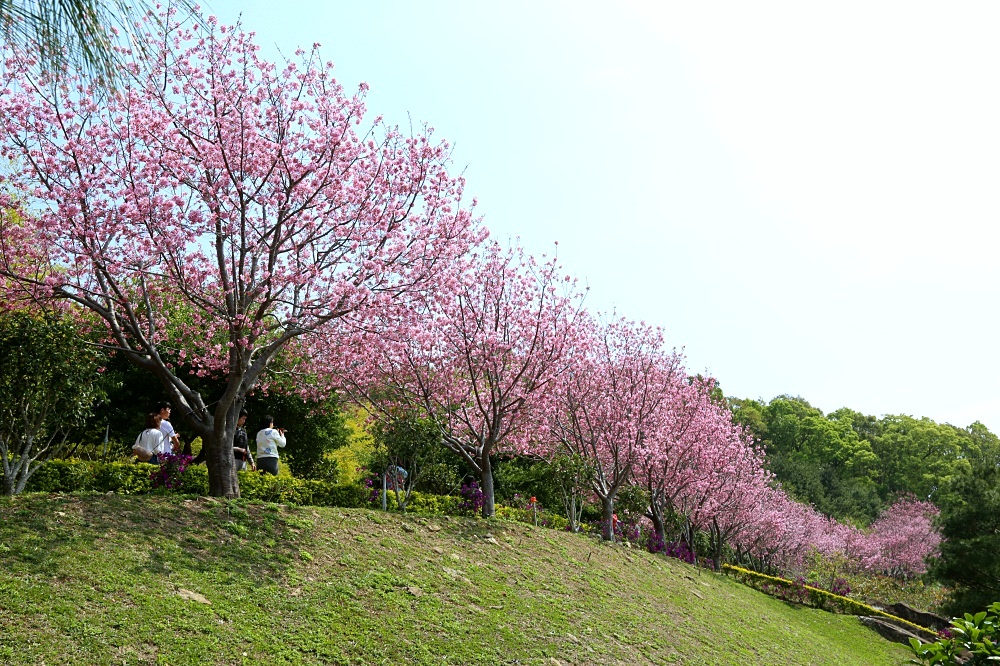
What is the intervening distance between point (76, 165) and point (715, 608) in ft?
38.7

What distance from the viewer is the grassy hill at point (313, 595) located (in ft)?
17.1

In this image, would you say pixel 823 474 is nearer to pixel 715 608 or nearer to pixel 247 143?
pixel 715 608

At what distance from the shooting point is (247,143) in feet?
27.3

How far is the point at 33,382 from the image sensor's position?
25.1 ft

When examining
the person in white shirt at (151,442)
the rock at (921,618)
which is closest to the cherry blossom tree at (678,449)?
the rock at (921,618)

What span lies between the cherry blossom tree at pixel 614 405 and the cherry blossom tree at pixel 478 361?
10.5 ft

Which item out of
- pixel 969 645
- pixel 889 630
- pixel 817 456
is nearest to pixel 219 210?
pixel 969 645

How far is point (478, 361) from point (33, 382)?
685cm

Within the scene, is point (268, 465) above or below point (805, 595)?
above

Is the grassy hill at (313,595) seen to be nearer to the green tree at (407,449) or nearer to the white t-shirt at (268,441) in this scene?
the green tree at (407,449)

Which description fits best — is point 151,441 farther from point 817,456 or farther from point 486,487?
point 817,456

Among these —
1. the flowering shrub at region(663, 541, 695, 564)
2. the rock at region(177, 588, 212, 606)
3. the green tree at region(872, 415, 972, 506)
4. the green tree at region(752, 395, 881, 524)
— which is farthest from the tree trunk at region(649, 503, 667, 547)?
the green tree at region(872, 415, 972, 506)

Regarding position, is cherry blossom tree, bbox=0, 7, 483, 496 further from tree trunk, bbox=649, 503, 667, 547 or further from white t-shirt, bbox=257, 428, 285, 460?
tree trunk, bbox=649, 503, 667, 547

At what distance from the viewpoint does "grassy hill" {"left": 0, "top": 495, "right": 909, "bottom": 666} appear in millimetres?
5203
